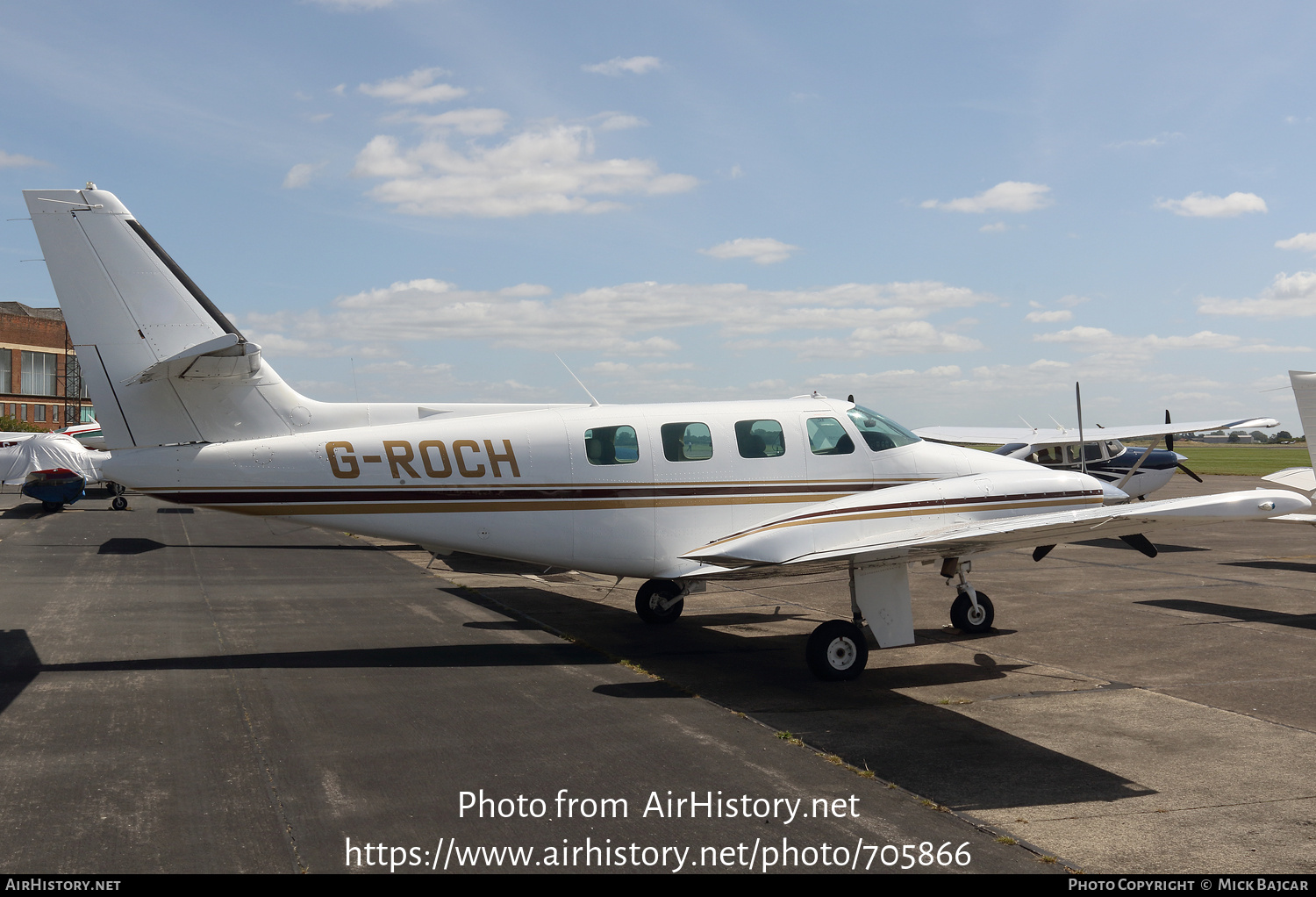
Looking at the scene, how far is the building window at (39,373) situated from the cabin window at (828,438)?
9636cm

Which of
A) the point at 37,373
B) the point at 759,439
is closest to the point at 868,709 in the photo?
the point at 759,439

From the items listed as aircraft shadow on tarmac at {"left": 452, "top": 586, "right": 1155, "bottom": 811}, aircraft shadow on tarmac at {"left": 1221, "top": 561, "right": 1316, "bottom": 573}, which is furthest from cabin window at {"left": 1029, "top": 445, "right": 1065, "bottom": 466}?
aircraft shadow on tarmac at {"left": 452, "top": 586, "right": 1155, "bottom": 811}

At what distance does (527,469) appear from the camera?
34.0ft

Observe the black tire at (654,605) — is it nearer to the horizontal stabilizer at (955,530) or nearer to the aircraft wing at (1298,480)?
the horizontal stabilizer at (955,530)

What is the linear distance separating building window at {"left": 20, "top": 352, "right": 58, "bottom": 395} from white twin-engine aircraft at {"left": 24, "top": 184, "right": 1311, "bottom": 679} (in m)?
92.4

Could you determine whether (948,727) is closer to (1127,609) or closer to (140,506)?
(1127,609)

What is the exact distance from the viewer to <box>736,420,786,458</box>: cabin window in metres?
10.8

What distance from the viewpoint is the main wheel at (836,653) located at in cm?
955

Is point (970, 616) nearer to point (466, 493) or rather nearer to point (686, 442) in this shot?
point (686, 442)

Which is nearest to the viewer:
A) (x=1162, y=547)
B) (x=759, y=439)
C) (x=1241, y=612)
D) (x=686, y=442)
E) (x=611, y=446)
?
(x=611, y=446)

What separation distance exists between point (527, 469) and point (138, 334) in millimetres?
4520

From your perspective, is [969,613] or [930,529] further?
[969,613]

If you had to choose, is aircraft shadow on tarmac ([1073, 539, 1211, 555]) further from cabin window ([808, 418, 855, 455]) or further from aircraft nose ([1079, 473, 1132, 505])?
cabin window ([808, 418, 855, 455])
